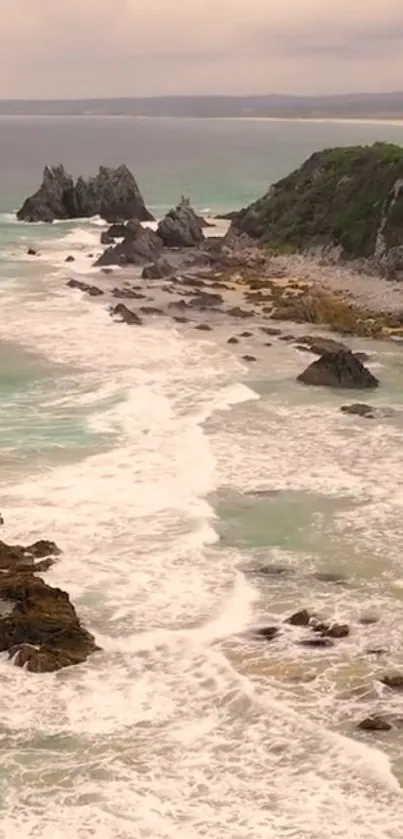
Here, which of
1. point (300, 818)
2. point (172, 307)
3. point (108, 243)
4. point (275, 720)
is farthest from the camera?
point (108, 243)

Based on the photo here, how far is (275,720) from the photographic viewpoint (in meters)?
19.5

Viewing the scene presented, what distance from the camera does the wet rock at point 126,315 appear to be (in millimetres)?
54594

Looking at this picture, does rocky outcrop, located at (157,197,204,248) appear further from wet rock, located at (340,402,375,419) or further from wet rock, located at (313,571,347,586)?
wet rock, located at (313,571,347,586)

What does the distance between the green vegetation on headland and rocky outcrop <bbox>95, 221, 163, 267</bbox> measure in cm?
823

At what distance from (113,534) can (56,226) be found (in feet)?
230

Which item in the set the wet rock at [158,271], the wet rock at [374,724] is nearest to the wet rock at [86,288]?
the wet rock at [158,271]

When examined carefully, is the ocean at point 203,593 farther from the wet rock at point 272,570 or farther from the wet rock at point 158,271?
the wet rock at point 158,271

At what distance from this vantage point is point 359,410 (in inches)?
1515

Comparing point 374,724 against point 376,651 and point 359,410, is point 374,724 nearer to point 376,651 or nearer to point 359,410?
point 376,651

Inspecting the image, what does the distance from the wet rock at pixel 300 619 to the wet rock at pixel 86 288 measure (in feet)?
135

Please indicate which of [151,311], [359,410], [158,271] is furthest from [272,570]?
[158,271]

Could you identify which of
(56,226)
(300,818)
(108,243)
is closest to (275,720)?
(300,818)

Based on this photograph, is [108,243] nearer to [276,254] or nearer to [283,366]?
[276,254]

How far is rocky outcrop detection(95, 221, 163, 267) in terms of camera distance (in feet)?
241
